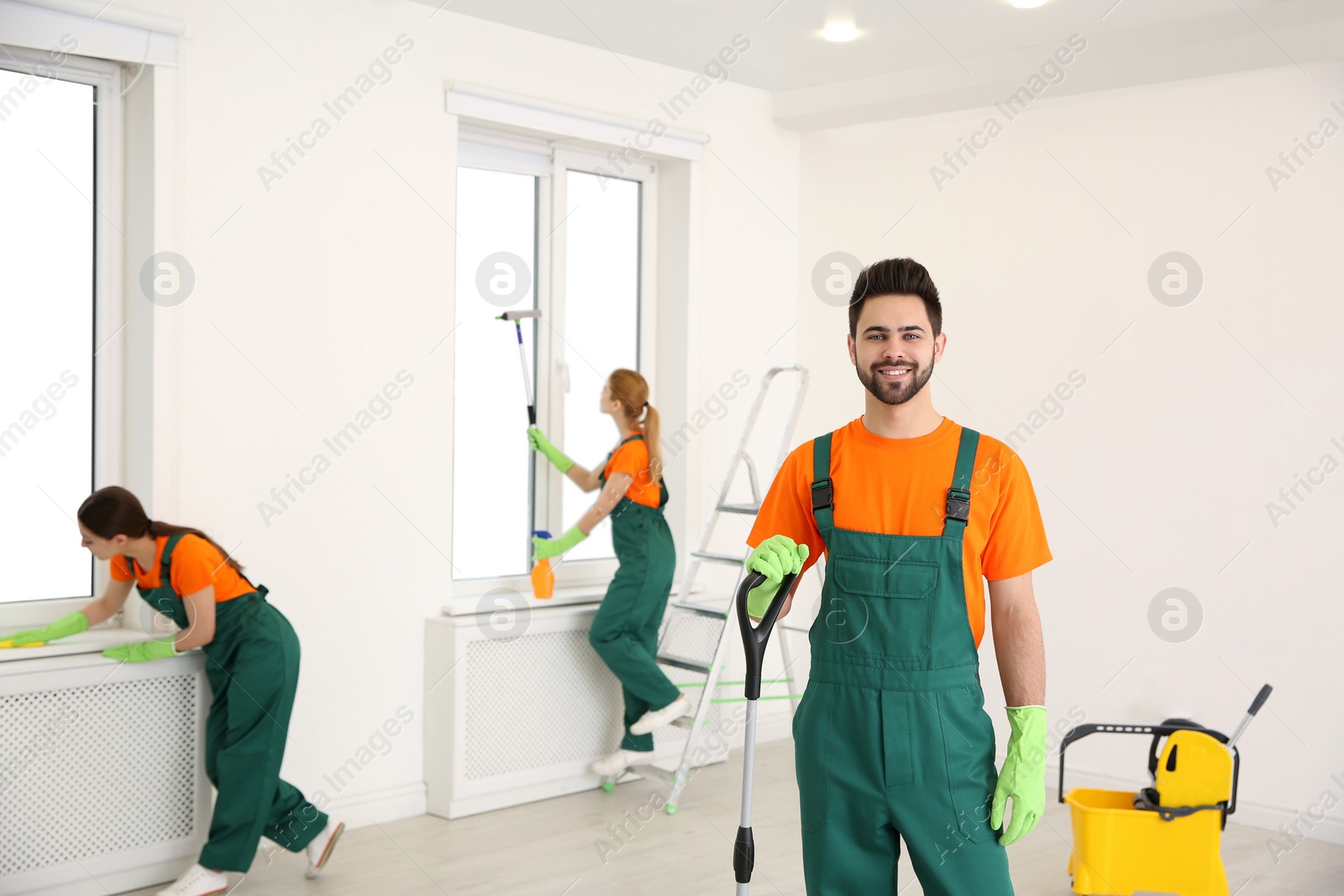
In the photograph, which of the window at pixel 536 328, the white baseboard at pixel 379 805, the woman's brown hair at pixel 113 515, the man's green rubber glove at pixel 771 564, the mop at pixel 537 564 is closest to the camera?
the man's green rubber glove at pixel 771 564

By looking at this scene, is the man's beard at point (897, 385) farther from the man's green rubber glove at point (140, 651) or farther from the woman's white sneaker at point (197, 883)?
the woman's white sneaker at point (197, 883)

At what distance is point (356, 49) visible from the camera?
4.17 m

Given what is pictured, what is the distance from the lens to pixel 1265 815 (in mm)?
4371

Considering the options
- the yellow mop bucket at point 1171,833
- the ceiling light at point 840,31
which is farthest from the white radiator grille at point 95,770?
the ceiling light at point 840,31

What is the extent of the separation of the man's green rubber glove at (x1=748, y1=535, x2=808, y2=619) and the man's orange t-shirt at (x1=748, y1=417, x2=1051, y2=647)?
112 mm

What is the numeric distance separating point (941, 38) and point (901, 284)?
2838 mm

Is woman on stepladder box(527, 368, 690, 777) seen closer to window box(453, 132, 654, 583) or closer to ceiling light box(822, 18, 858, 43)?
window box(453, 132, 654, 583)

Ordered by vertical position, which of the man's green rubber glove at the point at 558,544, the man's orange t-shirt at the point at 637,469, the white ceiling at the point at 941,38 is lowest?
the man's green rubber glove at the point at 558,544

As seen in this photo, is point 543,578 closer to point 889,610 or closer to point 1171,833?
point 1171,833

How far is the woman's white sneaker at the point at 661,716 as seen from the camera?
4.61 metres

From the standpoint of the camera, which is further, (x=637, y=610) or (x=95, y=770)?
(x=637, y=610)

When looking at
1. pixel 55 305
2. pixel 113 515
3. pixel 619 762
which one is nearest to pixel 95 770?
pixel 113 515

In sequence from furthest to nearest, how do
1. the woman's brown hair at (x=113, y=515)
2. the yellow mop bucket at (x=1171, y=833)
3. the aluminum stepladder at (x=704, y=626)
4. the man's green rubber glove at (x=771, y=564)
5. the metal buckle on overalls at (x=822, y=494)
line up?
the aluminum stepladder at (x=704, y=626) → the yellow mop bucket at (x=1171, y=833) → the woman's brown hair at (x=113, y=515) → the metal buckle on overalls at (x=822, y=494) → the man's green rubber glove at (x=771, y=564)

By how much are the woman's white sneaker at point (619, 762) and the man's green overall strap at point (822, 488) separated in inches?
105
